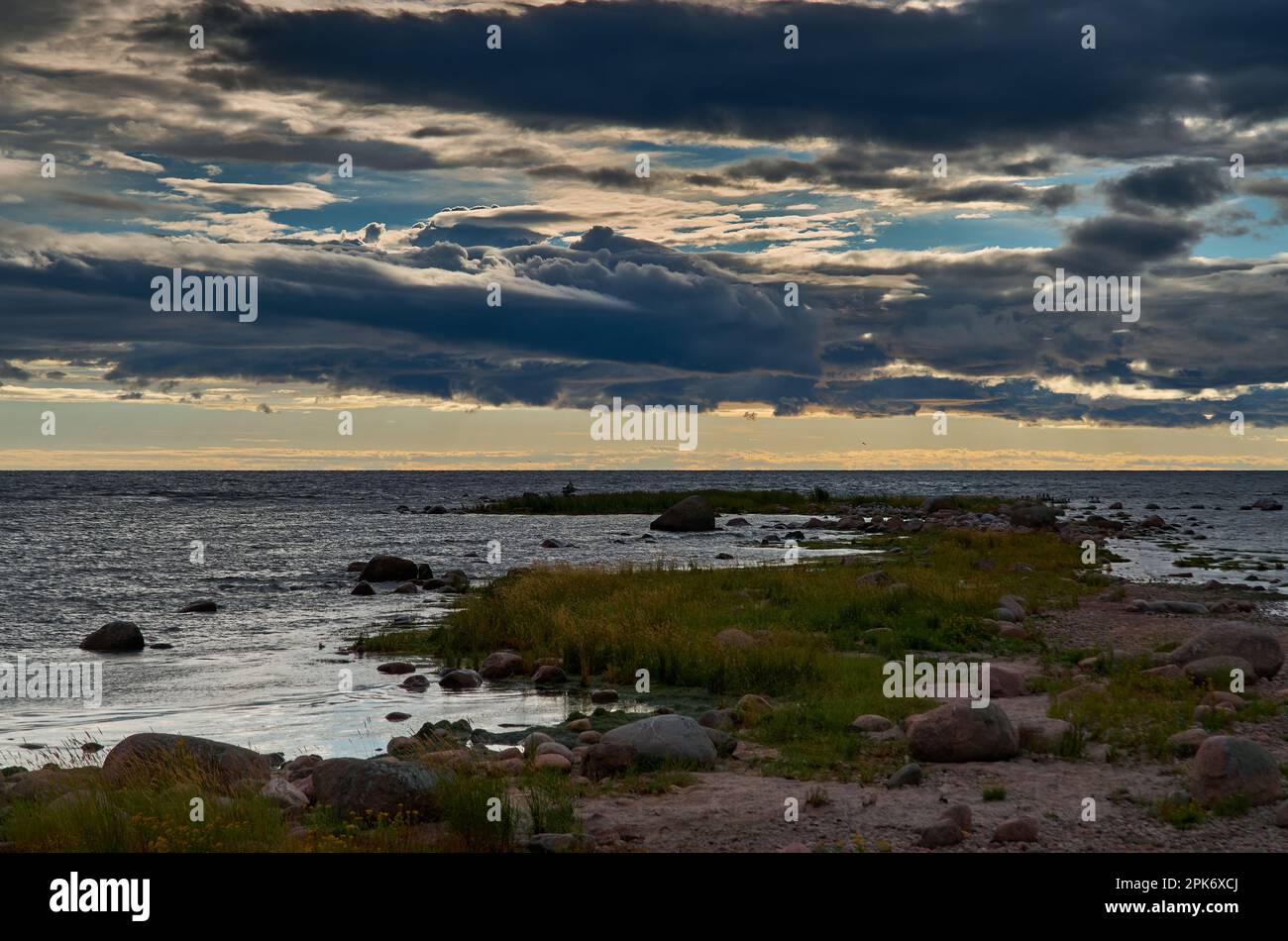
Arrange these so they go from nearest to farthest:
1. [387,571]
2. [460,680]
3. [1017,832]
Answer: [1017,832] → [460,680] → [387,571]

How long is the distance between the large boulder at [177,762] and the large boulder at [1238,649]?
626 inches

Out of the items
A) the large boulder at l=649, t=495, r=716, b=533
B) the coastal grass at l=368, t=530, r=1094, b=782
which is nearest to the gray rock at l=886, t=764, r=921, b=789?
the coastal grass at l=368, t=530, r=1094, b=782

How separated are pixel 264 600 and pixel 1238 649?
31.1 m

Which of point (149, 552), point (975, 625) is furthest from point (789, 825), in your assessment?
point (149, 552)

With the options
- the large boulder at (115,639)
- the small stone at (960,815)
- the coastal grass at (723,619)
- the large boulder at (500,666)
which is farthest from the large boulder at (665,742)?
the large boulder at (115,639)

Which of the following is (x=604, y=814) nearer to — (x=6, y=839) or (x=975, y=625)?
(x=6, y=839)

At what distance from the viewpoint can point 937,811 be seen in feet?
38.5

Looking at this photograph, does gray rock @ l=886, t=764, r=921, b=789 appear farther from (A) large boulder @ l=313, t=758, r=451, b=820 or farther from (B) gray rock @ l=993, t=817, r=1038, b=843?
(A) large boulder @ l=313, t=758, r=451, b=820

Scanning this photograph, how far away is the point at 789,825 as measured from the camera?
11344 mm

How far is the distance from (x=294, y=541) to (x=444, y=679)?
47.8m

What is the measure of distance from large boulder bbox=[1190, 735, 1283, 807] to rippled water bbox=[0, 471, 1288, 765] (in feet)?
34.1

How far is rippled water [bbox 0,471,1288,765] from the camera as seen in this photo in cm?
1945

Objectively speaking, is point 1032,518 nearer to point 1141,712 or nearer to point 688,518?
point 688,518

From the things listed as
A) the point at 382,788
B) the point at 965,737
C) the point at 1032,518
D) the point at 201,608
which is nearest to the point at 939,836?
the point at 965,737
